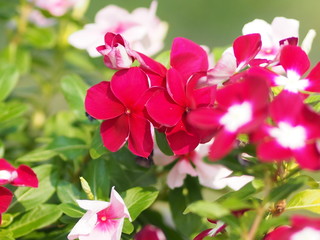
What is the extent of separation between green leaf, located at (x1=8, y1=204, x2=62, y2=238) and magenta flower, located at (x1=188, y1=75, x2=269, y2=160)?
388mm

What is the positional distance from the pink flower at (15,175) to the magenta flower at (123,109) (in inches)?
5.1

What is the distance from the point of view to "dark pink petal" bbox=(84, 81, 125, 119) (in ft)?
2.64

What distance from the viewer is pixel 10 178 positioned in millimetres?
812

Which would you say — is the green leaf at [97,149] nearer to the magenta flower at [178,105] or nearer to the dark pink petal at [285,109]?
the magenta flower at [178,105]

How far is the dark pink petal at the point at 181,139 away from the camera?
0.77 metres

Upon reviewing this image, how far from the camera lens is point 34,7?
1.51 meters

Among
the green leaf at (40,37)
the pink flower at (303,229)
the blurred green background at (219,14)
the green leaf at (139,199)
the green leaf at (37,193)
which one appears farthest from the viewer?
the blurred green background at (219,14)

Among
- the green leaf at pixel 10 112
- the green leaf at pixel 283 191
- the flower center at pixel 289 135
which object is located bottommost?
the green leaf at pixel 10 112

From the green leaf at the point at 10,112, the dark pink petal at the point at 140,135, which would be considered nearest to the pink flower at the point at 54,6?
the green leaf at the point at 10,112

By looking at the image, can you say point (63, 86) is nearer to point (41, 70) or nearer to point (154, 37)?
point (154, 37)

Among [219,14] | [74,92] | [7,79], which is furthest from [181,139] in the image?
[219,14]

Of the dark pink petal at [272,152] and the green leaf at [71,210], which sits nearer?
the dark pink petal at [272,152]

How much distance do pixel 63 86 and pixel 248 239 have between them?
1.93 ft

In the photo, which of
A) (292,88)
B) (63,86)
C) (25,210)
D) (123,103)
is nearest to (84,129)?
(63,86)
